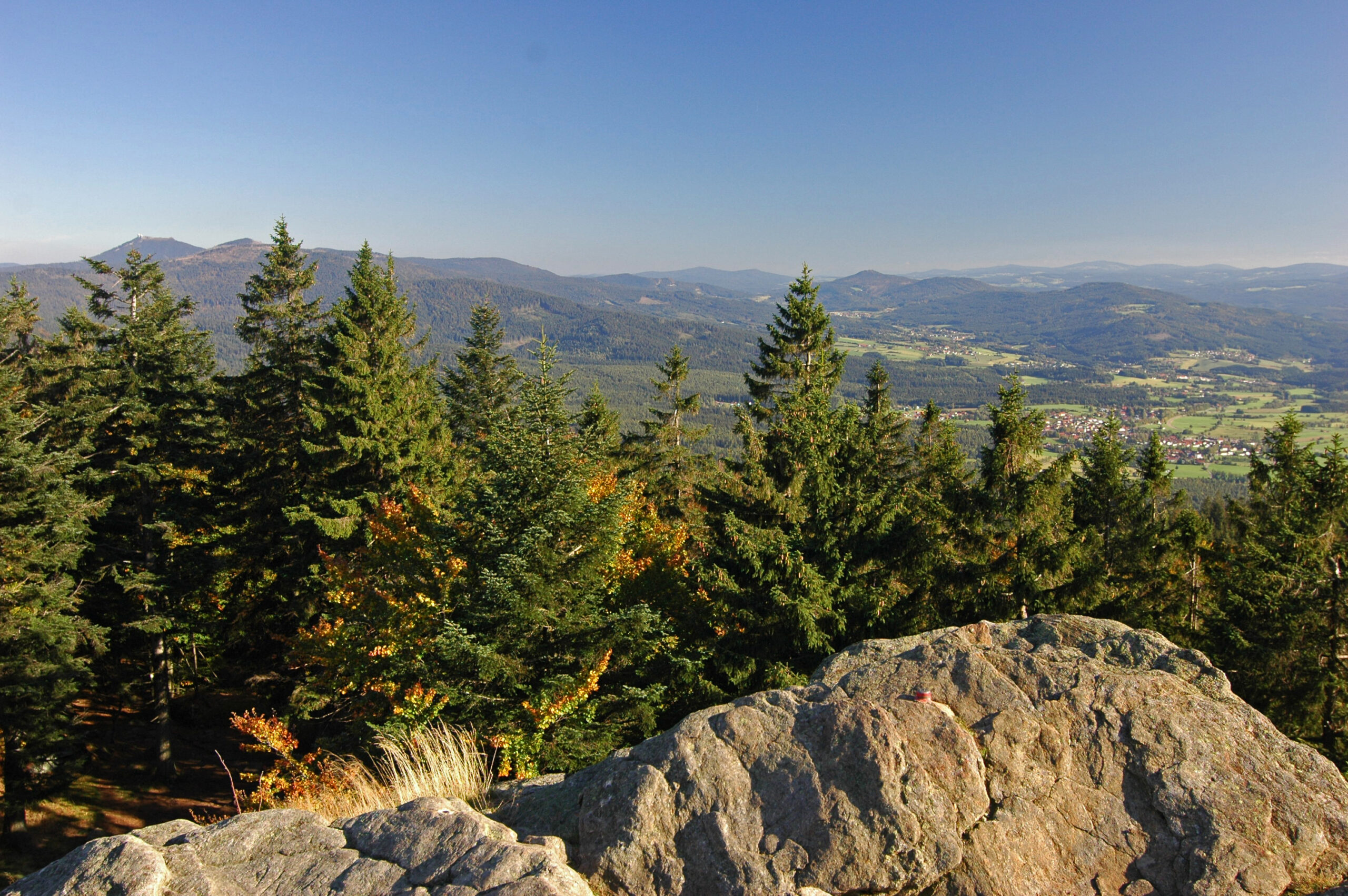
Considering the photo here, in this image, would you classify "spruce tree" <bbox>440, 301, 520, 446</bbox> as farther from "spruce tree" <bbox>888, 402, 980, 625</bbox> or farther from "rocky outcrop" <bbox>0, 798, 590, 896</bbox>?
"rocky outcrop" <bbox>0, 798, 590, 896</bbox>

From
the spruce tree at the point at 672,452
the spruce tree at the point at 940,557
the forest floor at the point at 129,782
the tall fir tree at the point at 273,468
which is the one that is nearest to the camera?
the spruce tree at the point at 940,557

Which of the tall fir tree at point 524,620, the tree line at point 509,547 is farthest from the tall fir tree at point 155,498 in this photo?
the tall fir tree at point 524,620

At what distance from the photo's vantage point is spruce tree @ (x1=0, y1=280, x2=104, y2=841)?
15352mm

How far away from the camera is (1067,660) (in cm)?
737

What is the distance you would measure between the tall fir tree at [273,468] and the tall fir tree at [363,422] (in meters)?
0.65

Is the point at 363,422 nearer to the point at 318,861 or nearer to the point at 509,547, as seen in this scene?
the point at 509,547

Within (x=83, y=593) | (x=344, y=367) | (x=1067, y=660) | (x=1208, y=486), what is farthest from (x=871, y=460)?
(x=1208, y=486)

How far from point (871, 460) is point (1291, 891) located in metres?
12.4

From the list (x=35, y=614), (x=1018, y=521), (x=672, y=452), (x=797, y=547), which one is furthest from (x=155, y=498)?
(x=1018, y=521)

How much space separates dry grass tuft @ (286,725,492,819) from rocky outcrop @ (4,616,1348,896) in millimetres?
717

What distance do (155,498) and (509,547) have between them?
603 inches

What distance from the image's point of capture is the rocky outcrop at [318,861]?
4.86 m

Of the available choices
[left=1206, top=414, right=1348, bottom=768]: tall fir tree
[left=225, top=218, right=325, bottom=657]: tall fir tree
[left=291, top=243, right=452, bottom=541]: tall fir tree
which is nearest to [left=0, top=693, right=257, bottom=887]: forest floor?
[left=225, top=218, right=325, bottom=657]: tall fir tree

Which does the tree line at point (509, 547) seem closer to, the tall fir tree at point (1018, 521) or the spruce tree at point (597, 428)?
the tall fir tree at point (1018, 521)
